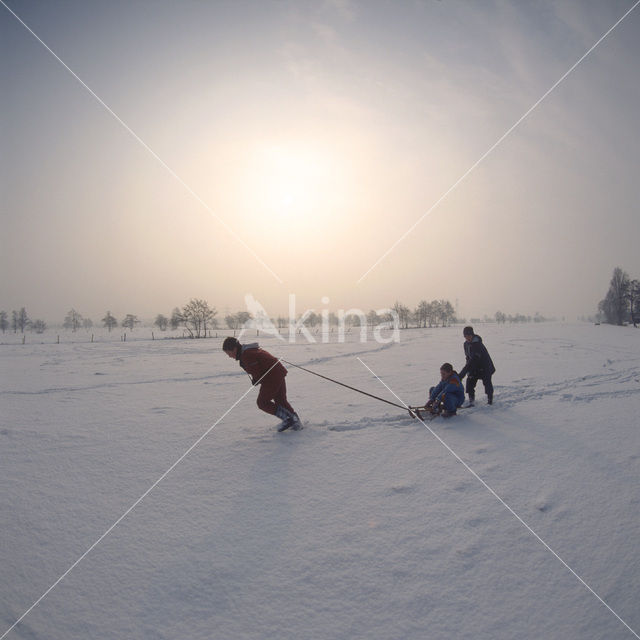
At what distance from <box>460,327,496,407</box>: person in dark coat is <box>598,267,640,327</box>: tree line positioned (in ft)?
277

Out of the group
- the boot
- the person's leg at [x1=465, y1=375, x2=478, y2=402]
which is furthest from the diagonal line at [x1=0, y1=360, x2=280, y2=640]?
the person's leg at [x1=465, y1=375, x2=478, y2=402]

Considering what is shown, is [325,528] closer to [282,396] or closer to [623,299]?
[282,396]

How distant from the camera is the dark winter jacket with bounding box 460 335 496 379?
7.55m

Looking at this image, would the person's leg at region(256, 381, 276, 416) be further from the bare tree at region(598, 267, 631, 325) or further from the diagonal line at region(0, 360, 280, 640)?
the bare tree at region(598, 267, 631, 325)

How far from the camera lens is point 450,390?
21.5 ft

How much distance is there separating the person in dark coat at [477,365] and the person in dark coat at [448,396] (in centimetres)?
96

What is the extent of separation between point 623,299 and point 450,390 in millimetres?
90998

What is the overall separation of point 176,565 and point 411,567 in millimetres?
→ 1918

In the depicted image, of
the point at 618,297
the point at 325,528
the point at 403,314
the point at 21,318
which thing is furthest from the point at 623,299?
the point at 21,318

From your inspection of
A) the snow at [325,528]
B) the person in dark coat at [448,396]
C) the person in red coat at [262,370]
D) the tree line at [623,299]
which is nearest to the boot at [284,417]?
the person in red coat at [262,370]

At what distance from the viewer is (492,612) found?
236 cm

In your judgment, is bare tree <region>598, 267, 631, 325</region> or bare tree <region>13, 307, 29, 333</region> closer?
bare tree <region>598, 267, 631, 325</region>

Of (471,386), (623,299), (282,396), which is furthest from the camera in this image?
(623,299)

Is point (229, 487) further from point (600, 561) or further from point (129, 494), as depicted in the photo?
point (600, 561)
